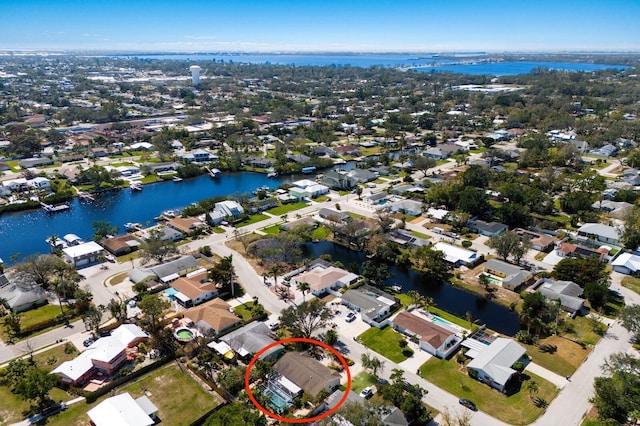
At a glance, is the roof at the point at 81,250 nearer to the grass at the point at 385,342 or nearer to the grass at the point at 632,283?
the grass at the point at 385,342

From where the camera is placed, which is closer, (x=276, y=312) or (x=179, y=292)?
(x=276, y=312)

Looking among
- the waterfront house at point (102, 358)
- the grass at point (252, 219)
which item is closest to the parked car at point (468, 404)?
the waterfront house at point (102, 358)

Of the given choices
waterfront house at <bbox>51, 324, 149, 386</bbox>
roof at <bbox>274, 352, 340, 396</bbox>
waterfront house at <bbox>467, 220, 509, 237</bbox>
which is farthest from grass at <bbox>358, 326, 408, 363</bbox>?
waterfront house at <bbox>467, 220, 509, 237</bbox>

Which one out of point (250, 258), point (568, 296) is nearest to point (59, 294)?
point (250, 258)

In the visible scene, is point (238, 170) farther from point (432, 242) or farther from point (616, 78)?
point (616, 78)

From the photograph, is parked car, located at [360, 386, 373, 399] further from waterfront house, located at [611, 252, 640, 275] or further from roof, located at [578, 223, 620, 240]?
roof, located at [578, 223, 620, 240]

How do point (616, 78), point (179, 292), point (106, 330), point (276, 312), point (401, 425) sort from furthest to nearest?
point (616, 78), point (179, 292), point (276, 312), point (106, 330), point (401, 425)
